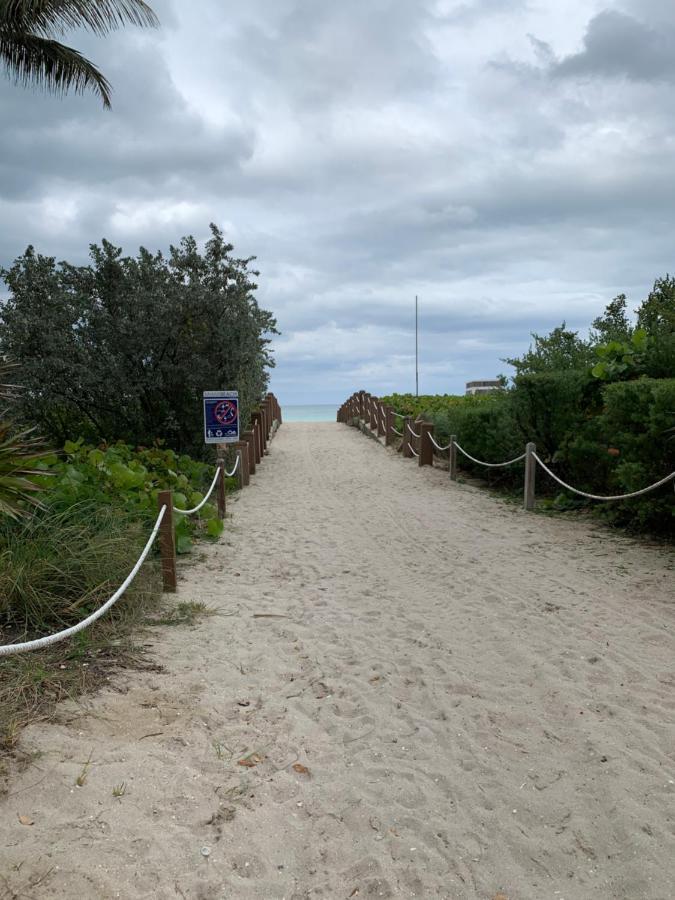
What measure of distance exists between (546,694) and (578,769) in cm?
79

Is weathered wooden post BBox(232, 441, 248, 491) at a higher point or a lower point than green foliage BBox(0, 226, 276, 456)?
lower

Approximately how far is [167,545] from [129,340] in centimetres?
796

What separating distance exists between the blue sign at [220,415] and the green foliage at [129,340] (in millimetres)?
2066

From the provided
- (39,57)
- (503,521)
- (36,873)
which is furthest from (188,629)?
(39,57)

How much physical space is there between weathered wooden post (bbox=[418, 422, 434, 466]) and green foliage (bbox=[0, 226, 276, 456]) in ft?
13.7

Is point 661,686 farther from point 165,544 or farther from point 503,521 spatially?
point 503,521

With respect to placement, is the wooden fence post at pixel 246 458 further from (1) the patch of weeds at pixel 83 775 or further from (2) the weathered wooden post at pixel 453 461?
(1) the patch of weeds at pixel 83 775

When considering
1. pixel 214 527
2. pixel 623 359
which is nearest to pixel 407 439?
pixel 623 359

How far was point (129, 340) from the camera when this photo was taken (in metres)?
12.9

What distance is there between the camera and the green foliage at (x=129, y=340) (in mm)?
12430

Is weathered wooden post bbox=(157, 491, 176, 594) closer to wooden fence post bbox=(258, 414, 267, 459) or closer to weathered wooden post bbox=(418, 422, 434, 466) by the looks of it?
weathered wooden post bbox=(418, 422, 434, 466)

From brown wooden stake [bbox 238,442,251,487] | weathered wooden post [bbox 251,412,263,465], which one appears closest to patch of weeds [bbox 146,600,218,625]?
brown wooden stake [bbox 238,442,251,487]

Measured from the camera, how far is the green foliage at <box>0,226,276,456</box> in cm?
1243

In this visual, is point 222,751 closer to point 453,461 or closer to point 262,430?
point 453,461
